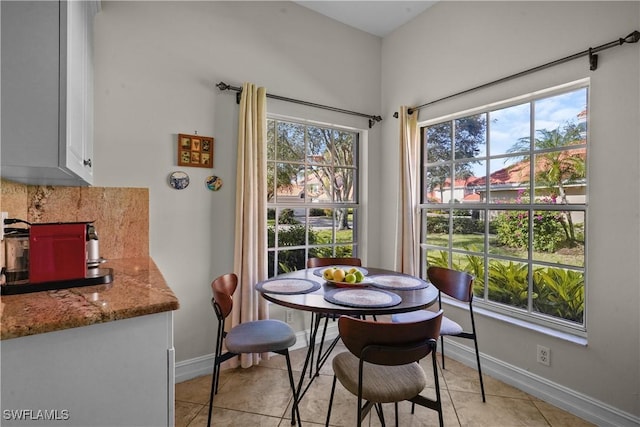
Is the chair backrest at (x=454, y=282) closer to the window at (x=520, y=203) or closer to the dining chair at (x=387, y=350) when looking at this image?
the window at (x=520, y=203)

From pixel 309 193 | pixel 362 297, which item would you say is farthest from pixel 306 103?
pixel 362 297

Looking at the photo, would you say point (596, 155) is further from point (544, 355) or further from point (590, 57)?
point (544, 355)

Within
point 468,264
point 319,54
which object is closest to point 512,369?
point 468,264

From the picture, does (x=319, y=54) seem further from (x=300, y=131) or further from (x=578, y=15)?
(x=578, y=15)

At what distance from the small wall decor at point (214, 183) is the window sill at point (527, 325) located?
2.20 meters

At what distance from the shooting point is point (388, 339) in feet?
4.58

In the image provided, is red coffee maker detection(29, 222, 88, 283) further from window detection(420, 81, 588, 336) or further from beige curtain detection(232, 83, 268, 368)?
window detection(420, 81, 588, 336)

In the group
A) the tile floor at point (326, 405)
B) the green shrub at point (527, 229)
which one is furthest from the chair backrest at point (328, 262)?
the green shrub at point (527, 229)

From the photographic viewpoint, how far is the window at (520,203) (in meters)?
2.18

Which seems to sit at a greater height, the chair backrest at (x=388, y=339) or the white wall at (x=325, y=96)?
the white wall at (x=325, y=96)

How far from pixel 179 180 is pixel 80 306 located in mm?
1410

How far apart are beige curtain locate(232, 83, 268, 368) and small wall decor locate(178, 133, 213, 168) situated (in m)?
0.23

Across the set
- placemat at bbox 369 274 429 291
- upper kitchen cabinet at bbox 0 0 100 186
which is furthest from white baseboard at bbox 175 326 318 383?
upper kitchen cabinet at bbox 0 0 100 186

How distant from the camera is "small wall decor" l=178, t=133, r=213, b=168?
7.91ft
